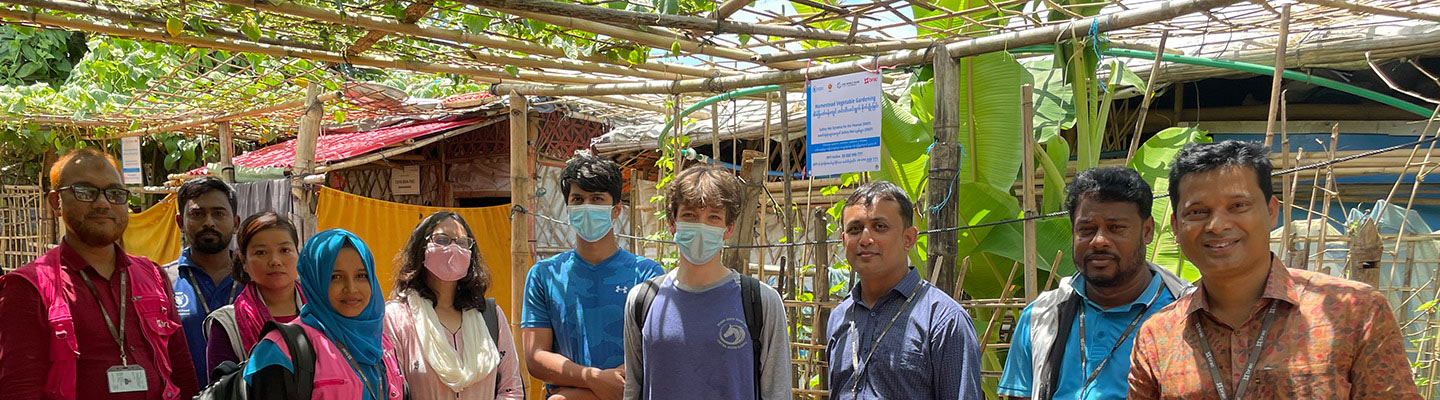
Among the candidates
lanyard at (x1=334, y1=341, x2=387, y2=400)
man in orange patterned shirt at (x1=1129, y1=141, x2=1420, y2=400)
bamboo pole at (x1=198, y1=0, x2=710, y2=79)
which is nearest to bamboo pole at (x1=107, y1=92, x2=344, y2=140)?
bamboo pole at (x1=198, y1=0, x2=710, y2=79)

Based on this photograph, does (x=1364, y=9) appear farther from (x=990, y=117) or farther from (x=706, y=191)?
(x=706, y=191)

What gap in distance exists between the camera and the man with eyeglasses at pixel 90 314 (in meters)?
3.07

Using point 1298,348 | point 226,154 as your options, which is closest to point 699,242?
point 1298,348

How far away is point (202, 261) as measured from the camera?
12.8 feet

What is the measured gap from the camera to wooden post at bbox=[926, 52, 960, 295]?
3.80 meters

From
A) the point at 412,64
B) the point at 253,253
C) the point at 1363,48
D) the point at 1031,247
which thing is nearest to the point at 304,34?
the point at 412,64

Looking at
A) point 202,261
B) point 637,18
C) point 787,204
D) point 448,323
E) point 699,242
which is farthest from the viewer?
point 787,204

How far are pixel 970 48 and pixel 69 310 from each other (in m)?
3.14

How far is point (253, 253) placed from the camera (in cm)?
338

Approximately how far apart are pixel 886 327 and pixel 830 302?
4.25 feet

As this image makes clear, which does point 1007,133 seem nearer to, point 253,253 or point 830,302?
point 830,302

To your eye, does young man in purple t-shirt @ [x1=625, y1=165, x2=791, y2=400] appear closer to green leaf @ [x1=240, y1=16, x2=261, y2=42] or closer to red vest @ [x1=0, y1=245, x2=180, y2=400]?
red vest @ [x1=0, y1=245, x2=180, y2=400]

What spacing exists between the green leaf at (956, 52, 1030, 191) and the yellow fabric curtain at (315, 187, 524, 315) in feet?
14.6

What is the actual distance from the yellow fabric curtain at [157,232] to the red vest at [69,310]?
268 inches
